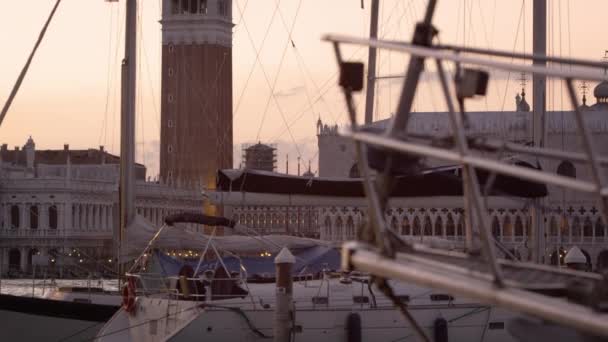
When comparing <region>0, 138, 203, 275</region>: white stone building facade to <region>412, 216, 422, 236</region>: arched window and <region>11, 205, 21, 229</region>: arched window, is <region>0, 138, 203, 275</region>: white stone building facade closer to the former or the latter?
<region>11, 205, 21, 229</region>: arched window

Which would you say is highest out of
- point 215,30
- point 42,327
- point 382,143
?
point 215,30

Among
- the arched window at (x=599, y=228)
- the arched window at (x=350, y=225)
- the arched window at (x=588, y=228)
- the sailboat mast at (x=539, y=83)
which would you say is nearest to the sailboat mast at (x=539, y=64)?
the sailboat mast at (x=539, y=83)

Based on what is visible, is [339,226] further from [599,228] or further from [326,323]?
[326,323]

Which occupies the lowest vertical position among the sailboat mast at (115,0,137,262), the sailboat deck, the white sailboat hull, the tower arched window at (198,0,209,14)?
the white sailboat hull

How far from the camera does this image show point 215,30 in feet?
354

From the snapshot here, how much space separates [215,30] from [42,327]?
8372 cm

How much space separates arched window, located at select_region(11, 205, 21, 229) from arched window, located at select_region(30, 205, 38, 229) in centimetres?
75

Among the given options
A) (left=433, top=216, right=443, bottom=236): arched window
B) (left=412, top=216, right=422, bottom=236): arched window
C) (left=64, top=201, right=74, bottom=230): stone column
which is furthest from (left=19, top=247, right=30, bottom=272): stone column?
(left=433, top=216, right=443, bottom=236): arched window

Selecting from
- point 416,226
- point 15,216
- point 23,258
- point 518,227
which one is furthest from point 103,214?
point 518,227

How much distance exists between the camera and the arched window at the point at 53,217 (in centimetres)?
9934

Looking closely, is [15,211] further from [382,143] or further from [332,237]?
[382,143]

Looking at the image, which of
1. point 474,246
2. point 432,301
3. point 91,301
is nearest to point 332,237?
point 91,301

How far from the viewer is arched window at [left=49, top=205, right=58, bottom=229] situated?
99.3 meters

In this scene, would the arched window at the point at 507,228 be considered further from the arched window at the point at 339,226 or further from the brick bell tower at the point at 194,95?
the brick bell tower at the point at 194,95
